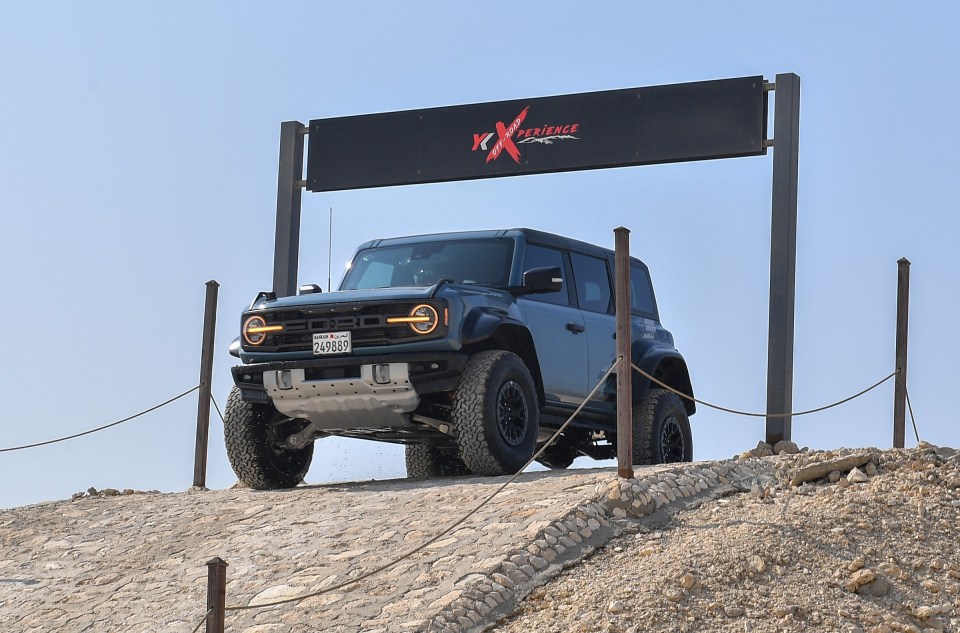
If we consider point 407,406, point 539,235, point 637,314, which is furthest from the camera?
point 637,314

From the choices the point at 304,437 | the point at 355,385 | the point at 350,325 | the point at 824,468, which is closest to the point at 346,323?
the point at 350,325

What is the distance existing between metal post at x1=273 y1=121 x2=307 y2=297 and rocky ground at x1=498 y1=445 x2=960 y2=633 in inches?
297

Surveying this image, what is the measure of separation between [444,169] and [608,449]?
3717mm

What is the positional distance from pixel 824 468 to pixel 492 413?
2.64 m

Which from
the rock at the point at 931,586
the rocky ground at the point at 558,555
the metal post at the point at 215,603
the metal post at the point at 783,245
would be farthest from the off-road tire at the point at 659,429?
the metal post at the point at 215,603

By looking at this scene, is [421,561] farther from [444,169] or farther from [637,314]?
[444,169]

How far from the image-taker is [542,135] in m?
17.0

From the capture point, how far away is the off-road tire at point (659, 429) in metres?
14.8

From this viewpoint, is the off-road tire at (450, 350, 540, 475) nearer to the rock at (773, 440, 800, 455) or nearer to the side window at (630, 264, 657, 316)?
the rock at (773, 440, 800, 455)

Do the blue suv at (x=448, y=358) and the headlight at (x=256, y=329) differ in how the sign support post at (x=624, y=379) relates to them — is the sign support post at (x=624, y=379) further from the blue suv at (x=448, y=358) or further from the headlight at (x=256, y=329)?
the headlight at (x=256, y=329)

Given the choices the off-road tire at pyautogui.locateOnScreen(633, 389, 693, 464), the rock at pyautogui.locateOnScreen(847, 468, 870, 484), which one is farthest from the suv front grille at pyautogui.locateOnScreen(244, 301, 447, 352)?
the rock at pyautogui.locateOnScreen(847, 468, 870, 484)

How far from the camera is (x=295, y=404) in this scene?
12984mm

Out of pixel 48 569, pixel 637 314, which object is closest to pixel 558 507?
pixel 48 569

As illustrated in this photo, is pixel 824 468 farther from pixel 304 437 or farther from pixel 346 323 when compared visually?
pixel 304 437
